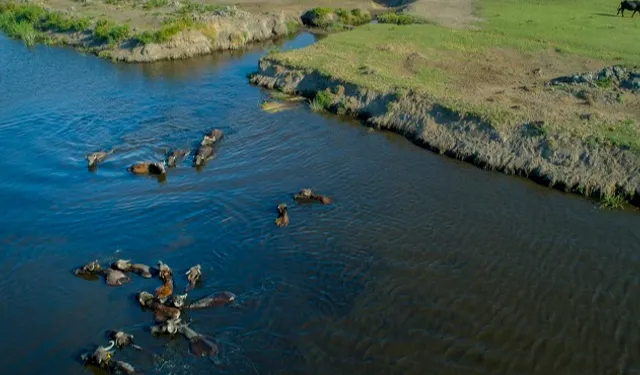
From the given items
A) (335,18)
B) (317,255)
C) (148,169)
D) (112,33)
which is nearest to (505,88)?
(317,255)

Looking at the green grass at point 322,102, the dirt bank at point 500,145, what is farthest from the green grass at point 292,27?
the green grass at point 322,102

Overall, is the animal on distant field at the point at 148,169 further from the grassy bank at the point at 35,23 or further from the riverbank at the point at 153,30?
the grassy bank at the point at 35,23

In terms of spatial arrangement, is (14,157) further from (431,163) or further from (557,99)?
(557,99)

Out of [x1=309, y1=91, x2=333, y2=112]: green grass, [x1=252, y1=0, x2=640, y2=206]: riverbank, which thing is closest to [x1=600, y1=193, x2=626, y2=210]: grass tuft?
[x1=252, y1=0, x2=640, y2=206]: riverbank

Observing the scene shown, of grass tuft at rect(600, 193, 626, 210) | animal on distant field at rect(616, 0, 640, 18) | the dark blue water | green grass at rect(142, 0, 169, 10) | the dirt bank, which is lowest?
the dark blue water

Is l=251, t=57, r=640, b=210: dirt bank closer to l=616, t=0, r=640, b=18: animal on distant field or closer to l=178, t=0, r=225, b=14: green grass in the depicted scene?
l=616, t=0, r=640, b=18: animal on distant field

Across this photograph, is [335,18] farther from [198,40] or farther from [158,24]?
[158,24]
